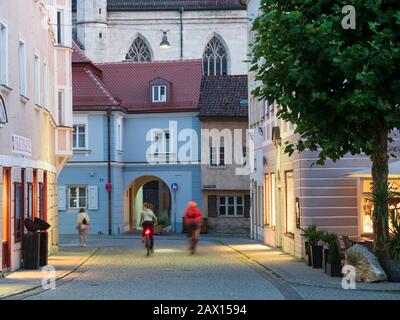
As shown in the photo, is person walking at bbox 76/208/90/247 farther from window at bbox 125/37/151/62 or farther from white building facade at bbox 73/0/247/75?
window at bbox 125/37/151/62

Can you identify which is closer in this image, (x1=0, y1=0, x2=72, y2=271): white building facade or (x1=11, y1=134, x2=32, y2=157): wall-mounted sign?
(x1=0, y1=0, x2=72, y2=271): white building facade

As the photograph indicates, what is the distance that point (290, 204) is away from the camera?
1246 inches

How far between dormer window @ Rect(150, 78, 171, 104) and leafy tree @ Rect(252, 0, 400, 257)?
36.2m

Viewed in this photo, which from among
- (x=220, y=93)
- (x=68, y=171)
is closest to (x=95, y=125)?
(x=68, y=171)

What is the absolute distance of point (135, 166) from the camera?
56438 millimetres

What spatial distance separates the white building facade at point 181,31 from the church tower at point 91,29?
0.84 meters

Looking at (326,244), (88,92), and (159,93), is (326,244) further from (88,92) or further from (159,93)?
(159,93)

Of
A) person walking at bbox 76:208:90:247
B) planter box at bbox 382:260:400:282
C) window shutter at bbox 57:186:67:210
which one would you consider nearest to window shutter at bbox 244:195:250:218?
window shutter at bbox 57:186:67:210

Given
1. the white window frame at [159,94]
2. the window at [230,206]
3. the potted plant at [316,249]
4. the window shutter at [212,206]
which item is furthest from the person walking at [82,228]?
the white window frame at [159,94]

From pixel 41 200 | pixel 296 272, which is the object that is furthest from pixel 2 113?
pixel 41 200

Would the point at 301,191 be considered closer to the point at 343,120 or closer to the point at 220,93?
the point at 343,120

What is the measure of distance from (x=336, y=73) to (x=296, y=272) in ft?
18.2

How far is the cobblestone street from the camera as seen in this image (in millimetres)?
17562

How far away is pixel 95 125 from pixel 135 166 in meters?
4.00
